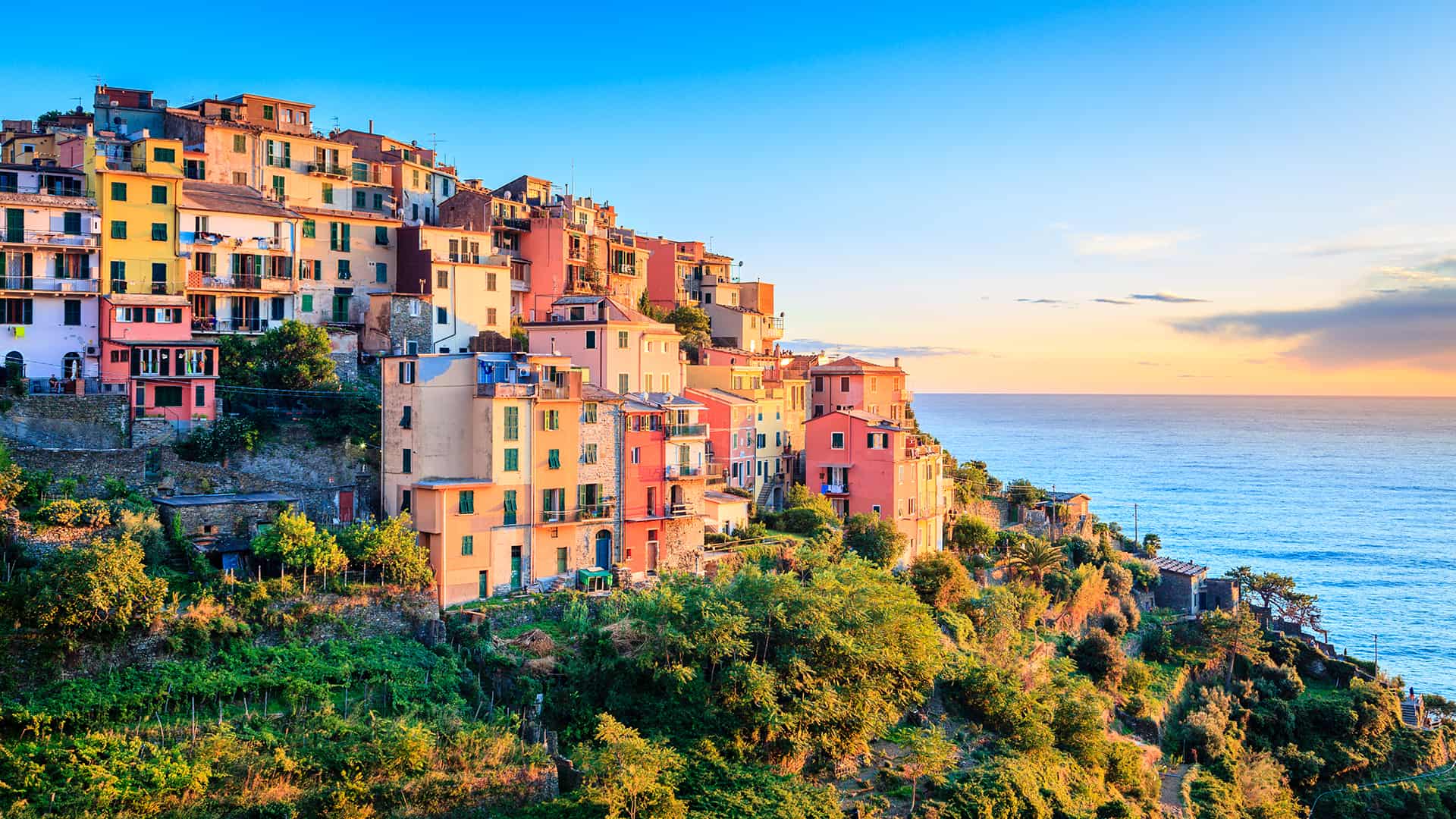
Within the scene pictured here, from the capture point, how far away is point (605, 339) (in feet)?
156

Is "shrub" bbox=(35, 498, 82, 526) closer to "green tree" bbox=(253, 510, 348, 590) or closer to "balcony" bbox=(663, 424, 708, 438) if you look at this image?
"green tree" bbox=(253, 510, 348, 590)

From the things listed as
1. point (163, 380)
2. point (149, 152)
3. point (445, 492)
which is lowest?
point (445, 492)

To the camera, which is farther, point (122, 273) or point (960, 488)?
point (960, 488)

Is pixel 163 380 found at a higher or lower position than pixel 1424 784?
higher

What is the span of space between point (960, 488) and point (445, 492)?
111 feet

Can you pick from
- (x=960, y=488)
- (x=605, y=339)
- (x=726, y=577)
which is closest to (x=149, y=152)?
(x=605, y=339)

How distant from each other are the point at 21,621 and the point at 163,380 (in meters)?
13.8

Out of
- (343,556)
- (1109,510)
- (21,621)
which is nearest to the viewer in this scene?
(21,621)

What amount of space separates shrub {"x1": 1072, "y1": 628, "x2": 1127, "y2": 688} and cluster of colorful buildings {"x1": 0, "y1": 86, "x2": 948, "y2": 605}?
853 centimetres

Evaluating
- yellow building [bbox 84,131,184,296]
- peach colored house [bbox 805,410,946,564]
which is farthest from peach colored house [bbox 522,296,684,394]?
yellow building [bbox 84,131,184,296]

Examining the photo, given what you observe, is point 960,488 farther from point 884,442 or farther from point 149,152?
point 149,152

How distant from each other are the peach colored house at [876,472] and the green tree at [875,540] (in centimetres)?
221

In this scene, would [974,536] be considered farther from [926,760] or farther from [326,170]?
[326,170]

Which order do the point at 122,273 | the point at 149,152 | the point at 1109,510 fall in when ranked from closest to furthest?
the point at 122,273 → the point at 149,152 → the point at 1109,510
